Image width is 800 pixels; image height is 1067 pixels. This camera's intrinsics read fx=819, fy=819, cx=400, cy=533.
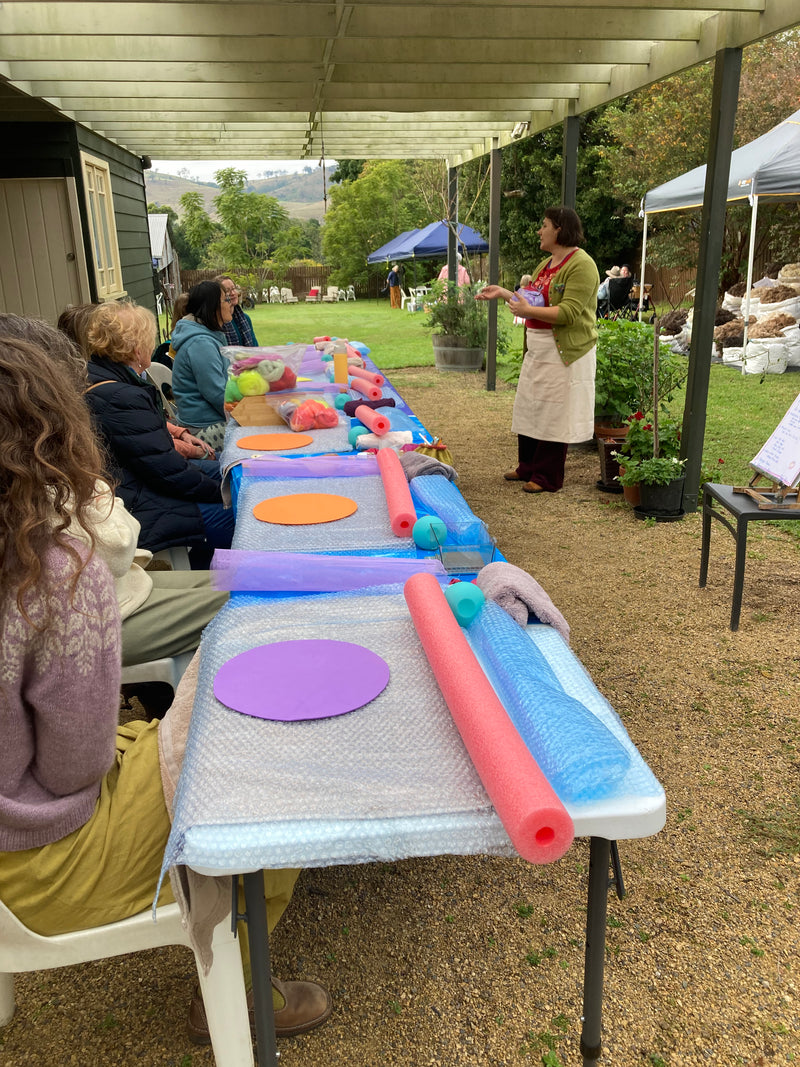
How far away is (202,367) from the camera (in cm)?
436

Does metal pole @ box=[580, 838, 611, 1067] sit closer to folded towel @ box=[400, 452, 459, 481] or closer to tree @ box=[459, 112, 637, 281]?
folded towel @ box=[400, 452, 459, 481]

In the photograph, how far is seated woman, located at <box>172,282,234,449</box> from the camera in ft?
A: 14.3

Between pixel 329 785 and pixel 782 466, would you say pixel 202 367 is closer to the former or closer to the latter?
pixel 782 466

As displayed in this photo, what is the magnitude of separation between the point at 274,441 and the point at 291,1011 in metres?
2.13

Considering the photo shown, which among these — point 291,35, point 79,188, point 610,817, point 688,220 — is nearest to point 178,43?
point 291,35

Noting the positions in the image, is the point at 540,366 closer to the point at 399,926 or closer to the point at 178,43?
the point at 178,43

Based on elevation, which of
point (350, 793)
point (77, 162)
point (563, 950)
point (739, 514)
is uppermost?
point (77, 162)

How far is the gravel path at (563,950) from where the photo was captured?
5.61 ft

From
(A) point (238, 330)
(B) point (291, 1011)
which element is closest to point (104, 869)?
(B) point (291, 1011)

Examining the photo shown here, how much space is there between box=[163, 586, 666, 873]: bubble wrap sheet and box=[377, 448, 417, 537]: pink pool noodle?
816mm

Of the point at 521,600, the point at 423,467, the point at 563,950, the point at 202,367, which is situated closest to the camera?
the point at 521,600

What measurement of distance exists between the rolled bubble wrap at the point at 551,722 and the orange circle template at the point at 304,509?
2.95ft

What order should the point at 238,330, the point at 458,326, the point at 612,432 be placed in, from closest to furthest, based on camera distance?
the point at 612,432 < the point at 238,330 < the point at 458,326

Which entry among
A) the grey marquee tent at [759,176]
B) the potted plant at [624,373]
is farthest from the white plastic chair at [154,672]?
the grey marquee tent at [759,176]
